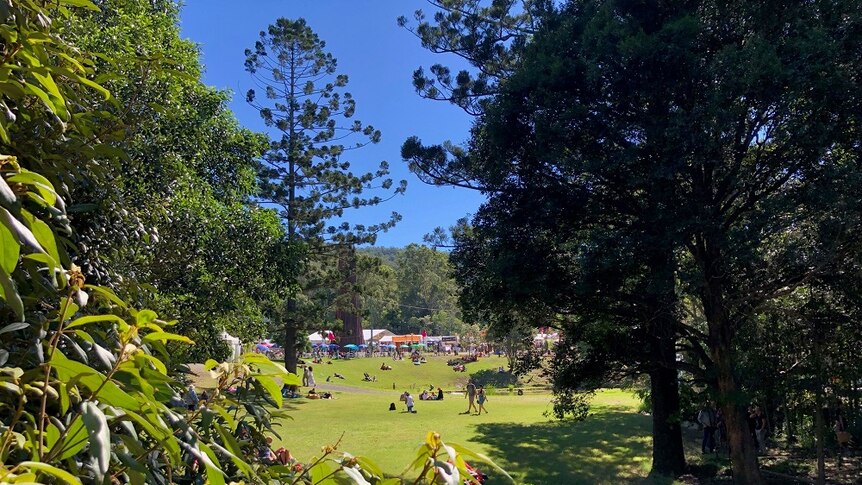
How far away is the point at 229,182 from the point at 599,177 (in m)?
5.02

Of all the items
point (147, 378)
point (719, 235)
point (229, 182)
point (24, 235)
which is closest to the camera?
point (24, 235)

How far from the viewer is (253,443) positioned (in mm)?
1522

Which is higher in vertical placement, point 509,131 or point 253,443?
point 509,131

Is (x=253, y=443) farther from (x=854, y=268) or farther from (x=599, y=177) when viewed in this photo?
(x=854, y=268)

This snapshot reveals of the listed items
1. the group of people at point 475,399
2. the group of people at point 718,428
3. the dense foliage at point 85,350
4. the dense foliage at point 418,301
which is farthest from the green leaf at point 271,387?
the dense foliage at point 418,301

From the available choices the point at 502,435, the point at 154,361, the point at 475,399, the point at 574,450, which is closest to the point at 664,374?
the point at 574,450

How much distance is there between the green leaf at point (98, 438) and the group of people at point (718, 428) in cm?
1243

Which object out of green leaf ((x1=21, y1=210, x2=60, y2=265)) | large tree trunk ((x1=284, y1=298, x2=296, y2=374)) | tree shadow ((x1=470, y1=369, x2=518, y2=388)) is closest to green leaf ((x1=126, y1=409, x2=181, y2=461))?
green leaf ((x1=21, y1=210, x2=60, y2=265))

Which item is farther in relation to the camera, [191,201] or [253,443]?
[191,201]

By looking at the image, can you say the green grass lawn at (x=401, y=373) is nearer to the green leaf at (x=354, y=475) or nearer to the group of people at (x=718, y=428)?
the group of people at (x=718, y=428)

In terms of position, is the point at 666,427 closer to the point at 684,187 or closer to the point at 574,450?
the point at 574,450

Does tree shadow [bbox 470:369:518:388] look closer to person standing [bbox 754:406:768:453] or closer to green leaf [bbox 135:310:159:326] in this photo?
person standing [bbox 754:406:768:453]

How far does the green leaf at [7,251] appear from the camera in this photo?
69 centimetres

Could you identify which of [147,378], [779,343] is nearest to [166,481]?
[147,378]
